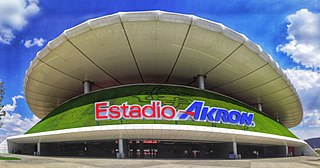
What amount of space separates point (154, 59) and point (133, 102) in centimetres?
538

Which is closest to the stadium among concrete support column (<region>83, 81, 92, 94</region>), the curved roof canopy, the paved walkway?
the curved roof canopy

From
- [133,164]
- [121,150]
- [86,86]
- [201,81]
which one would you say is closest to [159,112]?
[121,150]

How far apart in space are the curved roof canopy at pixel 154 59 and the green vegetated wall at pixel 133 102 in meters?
3.00

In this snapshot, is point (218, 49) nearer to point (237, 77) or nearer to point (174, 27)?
point (174, 27)

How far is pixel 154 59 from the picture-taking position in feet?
101

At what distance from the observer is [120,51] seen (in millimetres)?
28281

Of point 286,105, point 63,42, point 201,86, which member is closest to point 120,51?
point 63,42

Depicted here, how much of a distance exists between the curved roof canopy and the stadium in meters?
0.09

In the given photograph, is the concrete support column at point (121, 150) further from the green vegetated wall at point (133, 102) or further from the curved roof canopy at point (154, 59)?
the curved roof canopy at point (154, 59)

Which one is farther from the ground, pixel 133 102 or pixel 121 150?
pixel 133 102

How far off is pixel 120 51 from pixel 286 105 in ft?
95.9

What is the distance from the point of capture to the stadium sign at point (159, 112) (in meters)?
26.7

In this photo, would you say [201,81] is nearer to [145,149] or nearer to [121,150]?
[145,149]

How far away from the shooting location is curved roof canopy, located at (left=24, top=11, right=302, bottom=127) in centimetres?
2431
